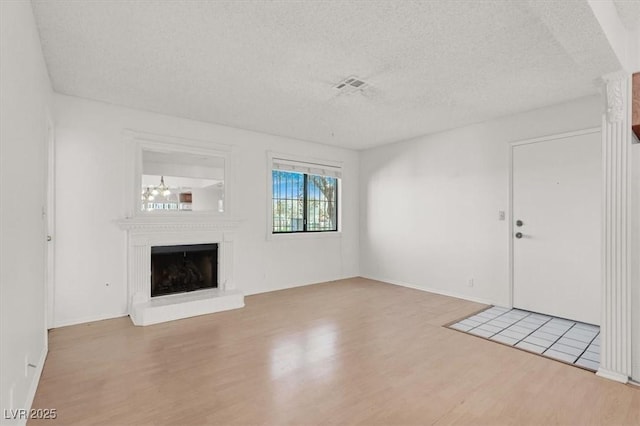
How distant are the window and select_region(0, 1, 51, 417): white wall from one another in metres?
3.21

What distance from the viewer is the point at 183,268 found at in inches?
175

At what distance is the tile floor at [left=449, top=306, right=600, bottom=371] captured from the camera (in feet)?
9.24

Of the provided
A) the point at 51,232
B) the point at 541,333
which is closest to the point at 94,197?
the point at 51,232

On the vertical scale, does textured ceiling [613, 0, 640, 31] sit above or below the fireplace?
above

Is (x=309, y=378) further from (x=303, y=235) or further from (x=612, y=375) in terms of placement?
(x=303, y=235)

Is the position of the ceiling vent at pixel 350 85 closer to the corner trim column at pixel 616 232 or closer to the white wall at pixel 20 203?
the corner trim column at pixel 616 232

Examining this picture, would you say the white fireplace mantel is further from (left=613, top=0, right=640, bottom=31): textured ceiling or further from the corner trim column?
(left=613, top=0, right=640, bottom=31): textured ceiling

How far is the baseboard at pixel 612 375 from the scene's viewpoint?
7.68ft

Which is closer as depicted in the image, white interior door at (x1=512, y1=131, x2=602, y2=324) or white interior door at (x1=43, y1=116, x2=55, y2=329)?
white interior door at (x1=43, y1=116, x2=55, y2=329)

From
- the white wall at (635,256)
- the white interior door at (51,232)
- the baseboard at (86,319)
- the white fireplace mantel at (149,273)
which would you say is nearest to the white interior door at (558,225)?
the white wall at (635,256)

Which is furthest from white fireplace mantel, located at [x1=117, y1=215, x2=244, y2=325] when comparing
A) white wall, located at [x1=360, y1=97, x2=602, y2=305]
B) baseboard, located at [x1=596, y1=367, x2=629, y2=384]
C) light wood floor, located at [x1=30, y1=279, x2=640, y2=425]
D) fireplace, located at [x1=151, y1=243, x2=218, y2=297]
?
baseboard, located at [x1=596, y1=367, x2=629, y2=384]

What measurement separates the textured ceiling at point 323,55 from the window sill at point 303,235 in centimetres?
195

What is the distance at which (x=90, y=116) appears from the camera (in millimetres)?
3697

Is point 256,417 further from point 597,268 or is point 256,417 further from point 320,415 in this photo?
point 597,268
